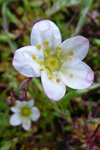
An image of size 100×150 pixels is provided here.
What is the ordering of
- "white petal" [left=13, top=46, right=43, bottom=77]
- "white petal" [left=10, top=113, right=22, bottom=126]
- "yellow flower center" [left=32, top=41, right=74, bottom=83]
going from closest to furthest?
"white petal" [left=13, top=46, right=43, bottom=77], "yellow flower center" [left=32, top=41, right=74, bottom=83], "white petal" [left=10, top=113, right=22, bottom=126]

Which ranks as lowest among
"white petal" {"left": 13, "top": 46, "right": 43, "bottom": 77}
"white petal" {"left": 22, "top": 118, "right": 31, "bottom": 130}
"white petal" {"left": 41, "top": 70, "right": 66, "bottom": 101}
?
"white petal" {"left": 22, "top": 118, "right": 31, "bottom": 130}

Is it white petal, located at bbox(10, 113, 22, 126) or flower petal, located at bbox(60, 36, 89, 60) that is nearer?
flower petal, located at bbox(60, 36, 89, 60)

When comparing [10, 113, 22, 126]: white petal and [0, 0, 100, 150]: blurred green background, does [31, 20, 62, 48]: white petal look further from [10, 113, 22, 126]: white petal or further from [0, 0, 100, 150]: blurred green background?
[10, 113, 22, 126]: white petal

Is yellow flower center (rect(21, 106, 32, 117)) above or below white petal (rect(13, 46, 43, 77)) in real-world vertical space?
below

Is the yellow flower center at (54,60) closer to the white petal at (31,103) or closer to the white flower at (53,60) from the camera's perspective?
the white flower at (53,60)

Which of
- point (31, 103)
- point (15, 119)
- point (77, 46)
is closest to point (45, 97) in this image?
point (31, 103)

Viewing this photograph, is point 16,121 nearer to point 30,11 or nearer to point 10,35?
point 10,35

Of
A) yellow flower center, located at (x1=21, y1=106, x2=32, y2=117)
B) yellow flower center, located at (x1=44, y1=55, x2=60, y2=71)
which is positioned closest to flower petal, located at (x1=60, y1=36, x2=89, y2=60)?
yellow flower center, located at (x1=44, y1=55, x2=60, y2=71)

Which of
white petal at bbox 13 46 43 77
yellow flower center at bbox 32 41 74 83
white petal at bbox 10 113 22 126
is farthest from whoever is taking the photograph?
white petal at bbox 10 113 22 126
